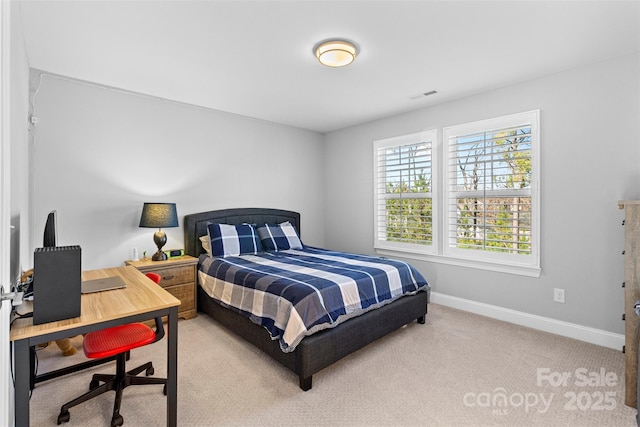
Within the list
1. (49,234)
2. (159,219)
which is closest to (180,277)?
(159,219)

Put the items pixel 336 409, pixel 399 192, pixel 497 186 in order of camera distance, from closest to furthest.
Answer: pixel 336 409, pixel 497 186, pixel 399 192

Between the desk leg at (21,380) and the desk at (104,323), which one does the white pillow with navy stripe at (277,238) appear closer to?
the desk at (104,323)

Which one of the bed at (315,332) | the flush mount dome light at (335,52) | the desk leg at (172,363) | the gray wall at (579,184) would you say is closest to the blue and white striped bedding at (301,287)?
the bed at (315,332)

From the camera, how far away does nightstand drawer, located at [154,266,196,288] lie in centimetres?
319

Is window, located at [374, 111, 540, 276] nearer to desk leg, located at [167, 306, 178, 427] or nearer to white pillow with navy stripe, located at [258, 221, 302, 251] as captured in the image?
white pillow with navy stripe, located at [258, 221, 302, 251]

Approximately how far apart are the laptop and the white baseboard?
3372mm

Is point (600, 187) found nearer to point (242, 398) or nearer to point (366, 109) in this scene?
point (366, 109)

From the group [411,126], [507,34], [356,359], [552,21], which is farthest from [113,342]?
[411,126]

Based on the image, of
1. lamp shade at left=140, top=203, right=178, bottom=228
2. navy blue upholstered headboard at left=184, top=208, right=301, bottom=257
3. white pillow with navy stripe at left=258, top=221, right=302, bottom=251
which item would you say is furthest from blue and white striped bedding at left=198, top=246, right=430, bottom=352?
lamp shade at left=140, top=203, right=178, bottom=228

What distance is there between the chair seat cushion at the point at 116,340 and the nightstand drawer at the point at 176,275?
1.28m

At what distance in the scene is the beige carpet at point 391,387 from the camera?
1831 mm

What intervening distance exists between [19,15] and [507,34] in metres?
3.27

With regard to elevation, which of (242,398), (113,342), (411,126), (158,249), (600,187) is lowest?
(242,398)

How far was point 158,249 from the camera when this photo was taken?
3.43 metres
